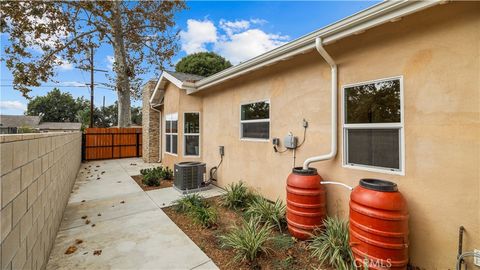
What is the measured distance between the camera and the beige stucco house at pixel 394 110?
8.11 feet

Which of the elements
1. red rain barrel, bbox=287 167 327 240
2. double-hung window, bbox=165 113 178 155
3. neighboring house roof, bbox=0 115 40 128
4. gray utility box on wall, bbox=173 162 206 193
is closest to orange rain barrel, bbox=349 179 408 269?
red rain barrel, bbox=287 167 327 240

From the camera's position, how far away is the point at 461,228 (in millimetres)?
2451

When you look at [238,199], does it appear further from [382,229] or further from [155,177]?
[155,177]

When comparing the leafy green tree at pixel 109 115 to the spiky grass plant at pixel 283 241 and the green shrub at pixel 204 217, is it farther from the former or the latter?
the spiky grass plant at pixel 283 241

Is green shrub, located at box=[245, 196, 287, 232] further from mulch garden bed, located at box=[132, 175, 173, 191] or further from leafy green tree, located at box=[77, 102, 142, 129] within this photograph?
leafy green tree, located at box=[77, 102, 142, 129]

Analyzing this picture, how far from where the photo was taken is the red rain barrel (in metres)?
3.50

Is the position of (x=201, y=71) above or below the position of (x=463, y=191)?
above

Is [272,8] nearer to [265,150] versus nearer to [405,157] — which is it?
[265,150]

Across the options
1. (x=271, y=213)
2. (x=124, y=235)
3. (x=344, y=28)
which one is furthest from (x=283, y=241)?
(x=344, y=28)

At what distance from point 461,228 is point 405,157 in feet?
3.11

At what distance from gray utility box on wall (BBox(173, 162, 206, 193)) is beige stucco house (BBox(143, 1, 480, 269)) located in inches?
86.4

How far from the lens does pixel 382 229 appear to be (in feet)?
8.30

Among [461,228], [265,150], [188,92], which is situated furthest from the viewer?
[188,92]

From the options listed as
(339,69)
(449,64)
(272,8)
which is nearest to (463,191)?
(449,64)
